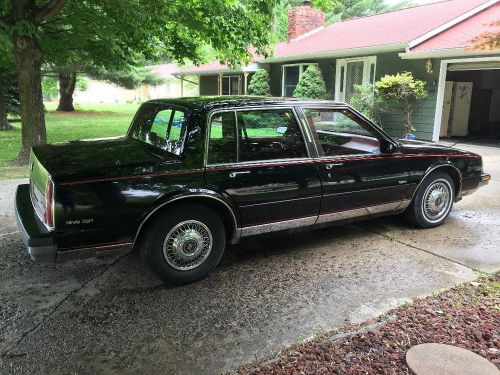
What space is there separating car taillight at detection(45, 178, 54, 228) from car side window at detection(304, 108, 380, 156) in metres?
2.47

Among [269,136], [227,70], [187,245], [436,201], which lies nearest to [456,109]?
[227,70]

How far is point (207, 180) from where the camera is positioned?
3.77 m

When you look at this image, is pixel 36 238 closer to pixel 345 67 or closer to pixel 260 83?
pixel 345 67

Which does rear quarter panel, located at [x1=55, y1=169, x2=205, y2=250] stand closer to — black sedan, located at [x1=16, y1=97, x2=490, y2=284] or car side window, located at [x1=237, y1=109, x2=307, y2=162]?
black sedan, located at [x1=16, y1=97, x2=490, y2=284]

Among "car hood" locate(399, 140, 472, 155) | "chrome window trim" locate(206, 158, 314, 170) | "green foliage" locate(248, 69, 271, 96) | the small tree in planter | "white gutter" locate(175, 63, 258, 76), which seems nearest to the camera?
"chrome window trim" locate(206, 158, 314, 170)

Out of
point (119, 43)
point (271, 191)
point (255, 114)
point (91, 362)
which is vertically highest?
point (119, 43)

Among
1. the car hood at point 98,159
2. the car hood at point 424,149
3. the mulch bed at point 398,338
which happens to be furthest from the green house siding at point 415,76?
the car hood at point 98,159

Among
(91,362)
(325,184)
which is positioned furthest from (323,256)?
(91,362)

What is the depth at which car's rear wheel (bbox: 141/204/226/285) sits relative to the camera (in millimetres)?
3654

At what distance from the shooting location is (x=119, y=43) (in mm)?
10195

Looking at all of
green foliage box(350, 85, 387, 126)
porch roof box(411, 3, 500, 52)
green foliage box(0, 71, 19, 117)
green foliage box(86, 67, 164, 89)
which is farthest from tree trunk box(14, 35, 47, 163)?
green foliage box(86, 67, 164, 89)

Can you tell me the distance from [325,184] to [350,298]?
46.9 inches

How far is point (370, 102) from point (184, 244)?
438 inches

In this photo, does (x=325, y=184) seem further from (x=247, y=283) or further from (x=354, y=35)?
(x=354, y=35)
